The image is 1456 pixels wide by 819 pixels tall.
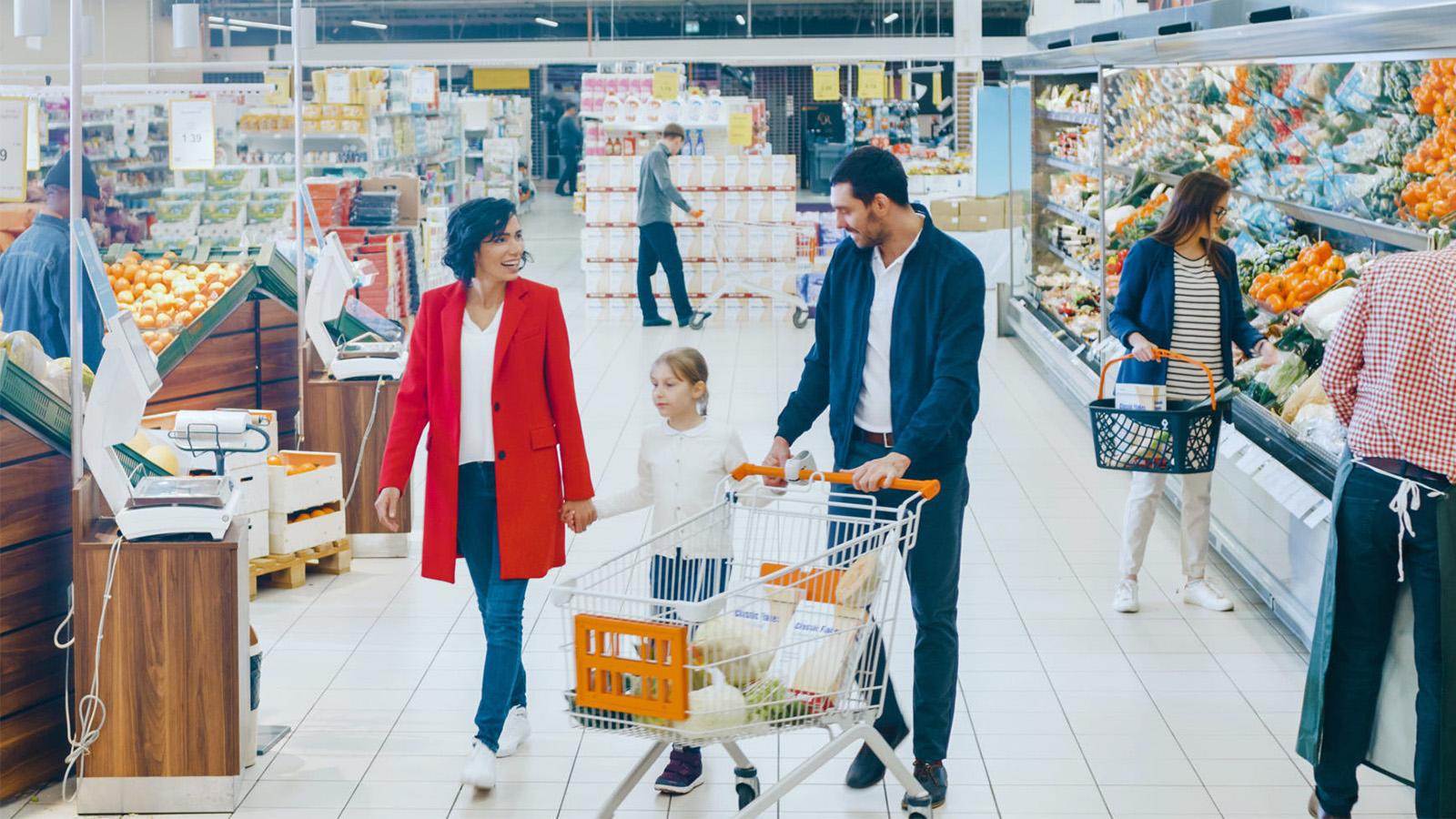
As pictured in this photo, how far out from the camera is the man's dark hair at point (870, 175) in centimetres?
315

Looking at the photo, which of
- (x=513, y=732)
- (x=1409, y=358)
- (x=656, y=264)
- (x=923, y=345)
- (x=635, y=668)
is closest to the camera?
(x=635, y=668)

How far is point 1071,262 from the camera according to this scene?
923cm

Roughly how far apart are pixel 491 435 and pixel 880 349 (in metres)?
0.95

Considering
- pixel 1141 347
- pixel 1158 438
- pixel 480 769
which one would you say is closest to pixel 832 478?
pixel 480 769

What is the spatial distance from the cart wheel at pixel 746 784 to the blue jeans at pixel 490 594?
1.98 feet

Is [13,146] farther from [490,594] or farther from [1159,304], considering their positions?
[1159,304]

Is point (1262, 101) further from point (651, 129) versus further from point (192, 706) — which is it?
point (651, 129)

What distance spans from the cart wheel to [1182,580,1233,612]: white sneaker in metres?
2.16

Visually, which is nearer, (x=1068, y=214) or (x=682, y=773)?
(x=682, y=773)

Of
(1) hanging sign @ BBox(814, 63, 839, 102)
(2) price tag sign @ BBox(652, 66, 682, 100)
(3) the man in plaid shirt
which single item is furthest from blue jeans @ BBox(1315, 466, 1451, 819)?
(1) hanging sign @ BBox(814, 63, 839, 102)

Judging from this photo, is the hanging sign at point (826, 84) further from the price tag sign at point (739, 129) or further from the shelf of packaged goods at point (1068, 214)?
the shelf of packaged goods at point (1068, 214)

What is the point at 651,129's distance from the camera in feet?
39.6

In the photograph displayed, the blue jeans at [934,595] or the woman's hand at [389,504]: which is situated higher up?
the woman's hand at [389,504]

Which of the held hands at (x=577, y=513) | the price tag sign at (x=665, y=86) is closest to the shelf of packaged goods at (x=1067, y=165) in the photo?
the price tag sign at (x=665, y=86)
